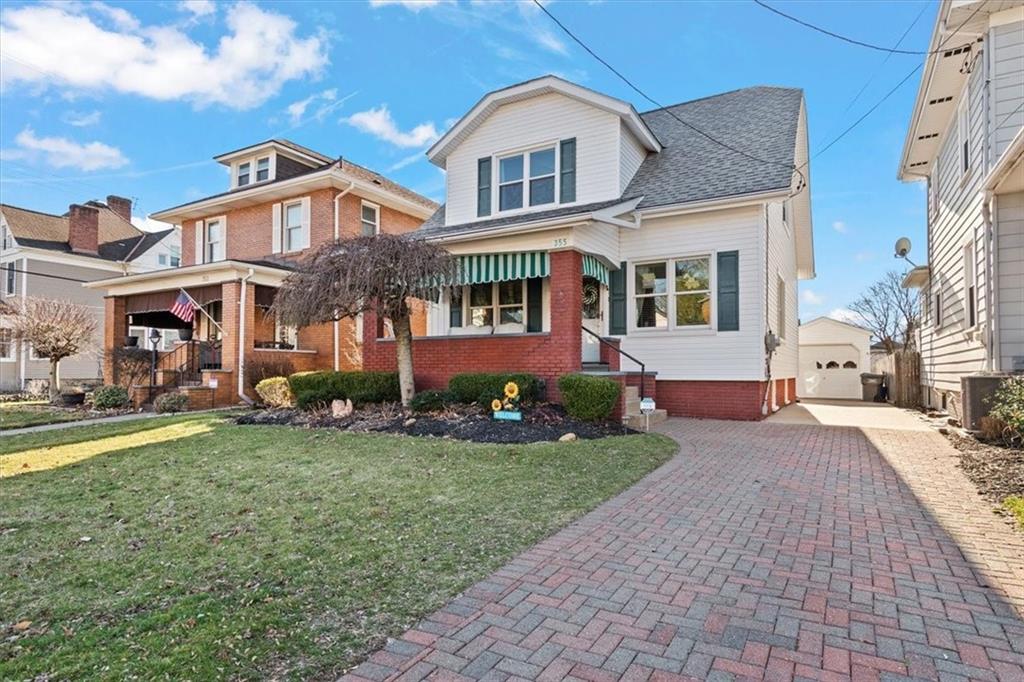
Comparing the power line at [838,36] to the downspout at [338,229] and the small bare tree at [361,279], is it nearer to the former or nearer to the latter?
the small bare tree at [361,279]

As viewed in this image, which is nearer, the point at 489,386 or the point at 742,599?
the point at 742,599

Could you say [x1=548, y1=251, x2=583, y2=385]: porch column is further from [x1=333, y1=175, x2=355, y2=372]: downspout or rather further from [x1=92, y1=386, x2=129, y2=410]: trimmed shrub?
[x1=92, y1=386, x2=129, y2=410]: trimmed shrub

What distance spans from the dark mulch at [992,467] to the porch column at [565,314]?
6.09 m

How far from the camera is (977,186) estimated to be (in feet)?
34.8

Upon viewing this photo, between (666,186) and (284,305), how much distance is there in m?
9.15

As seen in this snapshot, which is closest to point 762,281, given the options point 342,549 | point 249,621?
point 342,549

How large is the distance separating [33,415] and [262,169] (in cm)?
1128

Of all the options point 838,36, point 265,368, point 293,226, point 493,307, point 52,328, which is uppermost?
point 838,36

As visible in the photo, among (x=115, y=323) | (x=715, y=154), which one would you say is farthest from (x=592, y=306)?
(x=115, y=323)

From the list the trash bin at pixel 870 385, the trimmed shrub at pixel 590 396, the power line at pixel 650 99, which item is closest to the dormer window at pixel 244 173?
the power line at pixel 650 99

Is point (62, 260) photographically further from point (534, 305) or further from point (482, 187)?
point (534, 305)

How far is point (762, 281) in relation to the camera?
12.2 m

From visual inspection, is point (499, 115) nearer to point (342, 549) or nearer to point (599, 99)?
point (599, 99)

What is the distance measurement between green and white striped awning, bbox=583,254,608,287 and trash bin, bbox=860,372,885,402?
13720 millimetres
